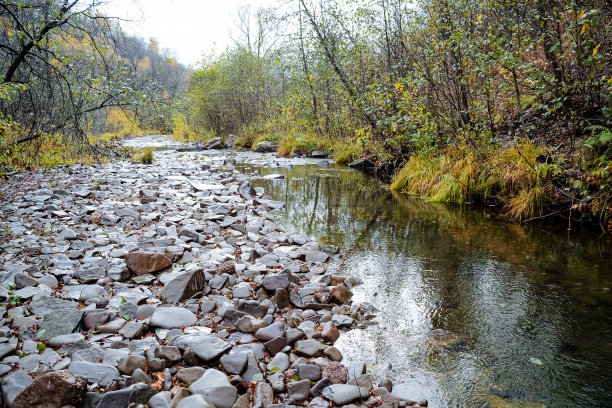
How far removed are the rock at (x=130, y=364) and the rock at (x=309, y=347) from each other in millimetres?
1036

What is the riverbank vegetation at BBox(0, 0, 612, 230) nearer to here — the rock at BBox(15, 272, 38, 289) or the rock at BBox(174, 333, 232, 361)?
the rock at BBox(15, 272, 38, 289)

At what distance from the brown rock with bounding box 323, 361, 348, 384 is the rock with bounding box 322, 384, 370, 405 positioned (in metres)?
0.08

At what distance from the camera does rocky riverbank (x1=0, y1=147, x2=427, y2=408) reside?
2.20 m

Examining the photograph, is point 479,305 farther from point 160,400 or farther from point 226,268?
point 160,400

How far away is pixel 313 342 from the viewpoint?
2.83m

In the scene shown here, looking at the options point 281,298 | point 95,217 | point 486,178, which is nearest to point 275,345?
point 281,298

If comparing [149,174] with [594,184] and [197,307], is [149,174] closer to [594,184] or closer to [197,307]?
[197,307]

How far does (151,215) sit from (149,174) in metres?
5.77

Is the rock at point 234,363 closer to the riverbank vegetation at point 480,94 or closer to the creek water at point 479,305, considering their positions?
the creek water at point 479,305

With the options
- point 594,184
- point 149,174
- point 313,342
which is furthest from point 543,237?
point 149,174

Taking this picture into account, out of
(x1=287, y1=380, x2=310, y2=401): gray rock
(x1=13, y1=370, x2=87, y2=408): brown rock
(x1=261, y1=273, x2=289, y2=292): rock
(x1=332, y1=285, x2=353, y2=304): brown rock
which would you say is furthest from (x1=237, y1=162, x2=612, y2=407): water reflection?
(x1=13, y1=370, x2=87, y2=408): brown rock

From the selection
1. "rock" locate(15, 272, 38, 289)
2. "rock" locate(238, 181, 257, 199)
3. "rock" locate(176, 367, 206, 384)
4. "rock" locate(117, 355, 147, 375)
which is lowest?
"rock" locate(176, 367, 206, 384)

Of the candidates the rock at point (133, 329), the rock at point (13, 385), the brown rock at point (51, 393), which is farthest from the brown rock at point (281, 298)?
the rock at point (13, 385)

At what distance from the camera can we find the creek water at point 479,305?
253 centimetres
